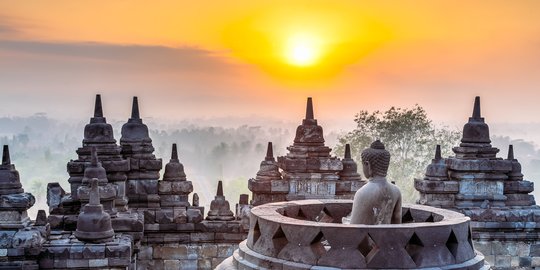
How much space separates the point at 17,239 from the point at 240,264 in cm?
571

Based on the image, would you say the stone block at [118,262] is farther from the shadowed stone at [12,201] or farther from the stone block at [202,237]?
the stone block at [202,237]

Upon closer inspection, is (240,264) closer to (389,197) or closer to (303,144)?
(389,197)

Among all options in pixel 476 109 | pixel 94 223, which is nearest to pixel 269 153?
pixel 476 109

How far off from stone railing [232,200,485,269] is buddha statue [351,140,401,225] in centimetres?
51

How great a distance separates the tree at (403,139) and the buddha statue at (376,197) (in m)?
26.4

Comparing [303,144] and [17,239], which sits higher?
[303,144]

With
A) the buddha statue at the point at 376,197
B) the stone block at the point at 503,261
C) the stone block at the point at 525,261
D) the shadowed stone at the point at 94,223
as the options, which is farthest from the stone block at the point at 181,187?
the buddha statue at the point at 376,197

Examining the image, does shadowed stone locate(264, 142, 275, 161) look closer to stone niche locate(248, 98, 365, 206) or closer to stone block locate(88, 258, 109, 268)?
stone niche locate(248, 98, 365, 206)

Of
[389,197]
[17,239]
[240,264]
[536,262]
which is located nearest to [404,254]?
[389,197]

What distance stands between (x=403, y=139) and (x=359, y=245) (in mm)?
28007

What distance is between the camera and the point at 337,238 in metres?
8.85

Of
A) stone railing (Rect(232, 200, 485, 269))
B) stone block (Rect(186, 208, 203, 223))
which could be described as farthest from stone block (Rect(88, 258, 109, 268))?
stone railing (Rect(232, 200, 485, 269))

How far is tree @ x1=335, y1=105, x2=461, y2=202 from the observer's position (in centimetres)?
3622

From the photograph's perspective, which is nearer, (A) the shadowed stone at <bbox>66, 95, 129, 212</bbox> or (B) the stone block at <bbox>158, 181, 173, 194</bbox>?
(A) the shadowed stone at <bbox>66, 95, 129, 212</bbox>
